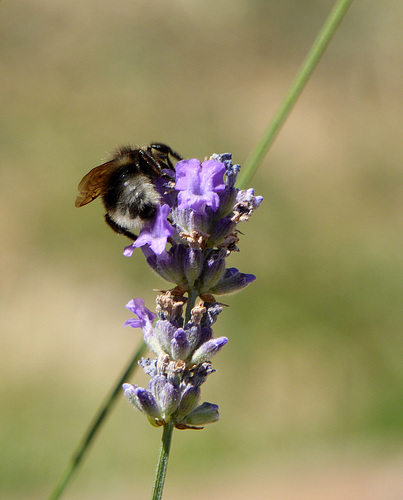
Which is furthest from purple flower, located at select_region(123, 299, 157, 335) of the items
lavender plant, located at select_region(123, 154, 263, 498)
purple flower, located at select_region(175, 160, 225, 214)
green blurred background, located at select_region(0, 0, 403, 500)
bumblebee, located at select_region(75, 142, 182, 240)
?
green blurred background, located at select_region(0, 0, 403, 500)

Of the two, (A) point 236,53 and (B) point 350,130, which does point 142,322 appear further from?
(A) point 236,53

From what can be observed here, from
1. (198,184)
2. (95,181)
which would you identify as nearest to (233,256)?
(95,181)

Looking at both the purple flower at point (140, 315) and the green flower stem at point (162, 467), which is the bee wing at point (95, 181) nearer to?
the purple flower at point (140, 315)

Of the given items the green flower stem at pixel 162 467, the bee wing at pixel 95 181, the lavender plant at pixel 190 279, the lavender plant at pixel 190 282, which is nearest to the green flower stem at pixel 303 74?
the lavender plant at pixel 190 279

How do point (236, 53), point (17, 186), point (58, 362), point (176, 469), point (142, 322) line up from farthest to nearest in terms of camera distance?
point (236, 53) < point (17, 186) < point (58, 362) < point (176, 469) < point (142, 322)

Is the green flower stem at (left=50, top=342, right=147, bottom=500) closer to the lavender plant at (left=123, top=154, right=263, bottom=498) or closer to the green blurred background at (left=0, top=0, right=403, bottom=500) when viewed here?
the lavender plant at (left=123, top=154, right=263, bottom=498)

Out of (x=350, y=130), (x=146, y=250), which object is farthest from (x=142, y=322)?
(x=350, y=130)

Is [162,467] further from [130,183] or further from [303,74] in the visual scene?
[303,74]
